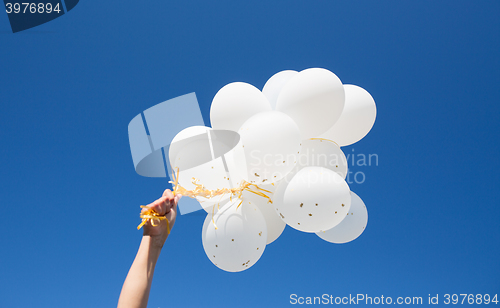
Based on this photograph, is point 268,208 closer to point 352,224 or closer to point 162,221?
point 352,224

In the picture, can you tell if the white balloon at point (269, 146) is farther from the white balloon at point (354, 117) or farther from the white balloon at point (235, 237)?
the white balloon at point (354, 117)

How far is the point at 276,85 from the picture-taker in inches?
79.8

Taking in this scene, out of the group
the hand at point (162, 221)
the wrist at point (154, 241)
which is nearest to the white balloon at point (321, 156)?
the hand at point (162, 221)

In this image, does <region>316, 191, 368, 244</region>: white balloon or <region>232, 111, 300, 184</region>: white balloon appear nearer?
<region>232, 111, 300, 184</region>: white balloon

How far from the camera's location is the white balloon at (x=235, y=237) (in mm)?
1645

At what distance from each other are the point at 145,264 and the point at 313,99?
1182 millimetres

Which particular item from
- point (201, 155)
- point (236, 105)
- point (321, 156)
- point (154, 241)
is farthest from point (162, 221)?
point (321, 156)

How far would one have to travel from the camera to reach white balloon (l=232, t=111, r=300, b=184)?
1.55 metres

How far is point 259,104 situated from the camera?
181 cm

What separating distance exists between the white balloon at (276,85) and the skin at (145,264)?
1.15 meters

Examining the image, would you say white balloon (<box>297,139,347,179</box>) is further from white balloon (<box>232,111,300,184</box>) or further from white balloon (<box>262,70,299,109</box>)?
white balloon (<box>262,70,299,109</box>)

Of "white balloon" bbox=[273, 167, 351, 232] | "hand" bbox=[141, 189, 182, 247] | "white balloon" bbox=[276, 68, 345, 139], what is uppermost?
"white balloon" bbox=[276, 68, 345, 139]

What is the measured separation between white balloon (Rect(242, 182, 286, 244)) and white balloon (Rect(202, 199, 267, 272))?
136 mm

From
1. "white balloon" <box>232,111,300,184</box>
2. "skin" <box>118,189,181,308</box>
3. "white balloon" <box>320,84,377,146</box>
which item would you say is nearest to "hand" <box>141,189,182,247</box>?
"skin" <box>118,189,181,308</box>
